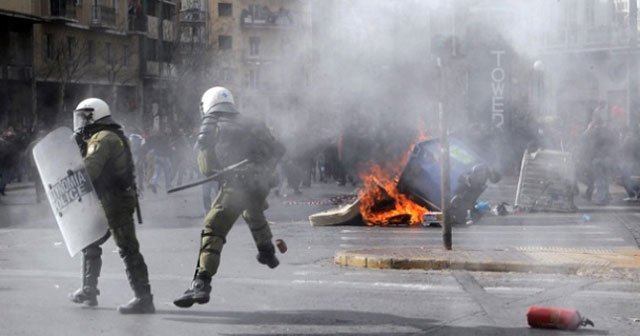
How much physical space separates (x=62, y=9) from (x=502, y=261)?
41.5 meters

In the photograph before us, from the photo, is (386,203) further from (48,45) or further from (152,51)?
(48,45)

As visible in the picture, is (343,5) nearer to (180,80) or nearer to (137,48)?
(180,80)

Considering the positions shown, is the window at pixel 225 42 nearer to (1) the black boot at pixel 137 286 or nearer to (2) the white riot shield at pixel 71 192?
(2) the white riot shield at pixel 71 192

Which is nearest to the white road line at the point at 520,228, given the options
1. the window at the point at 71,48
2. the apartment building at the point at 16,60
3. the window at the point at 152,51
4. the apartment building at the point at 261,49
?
the apartment building at the point at 261,49

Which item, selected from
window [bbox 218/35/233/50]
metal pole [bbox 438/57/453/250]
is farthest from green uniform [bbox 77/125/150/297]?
window [bbox 218/35/233/50]

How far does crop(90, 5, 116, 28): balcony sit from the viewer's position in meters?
50.2

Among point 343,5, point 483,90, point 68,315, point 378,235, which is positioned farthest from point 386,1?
point 68,315

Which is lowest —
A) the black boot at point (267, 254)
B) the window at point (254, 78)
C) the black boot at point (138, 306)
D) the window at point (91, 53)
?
the black boot at point (138, 306)

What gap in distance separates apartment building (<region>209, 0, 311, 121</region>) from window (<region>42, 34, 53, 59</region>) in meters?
28.6

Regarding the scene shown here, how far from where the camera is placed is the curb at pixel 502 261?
12.4m

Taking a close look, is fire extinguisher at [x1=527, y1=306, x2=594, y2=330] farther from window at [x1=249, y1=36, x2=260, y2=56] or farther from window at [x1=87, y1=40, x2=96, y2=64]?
window at [x1=87, y1=40, x2=96, y2=64]

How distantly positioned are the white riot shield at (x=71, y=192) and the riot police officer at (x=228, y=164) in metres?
0.95

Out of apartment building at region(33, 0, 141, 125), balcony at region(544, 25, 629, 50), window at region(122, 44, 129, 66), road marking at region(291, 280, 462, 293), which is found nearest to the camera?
balcony at region(544, 25, 629, 50)

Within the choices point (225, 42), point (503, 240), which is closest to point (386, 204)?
point (503, 240)
